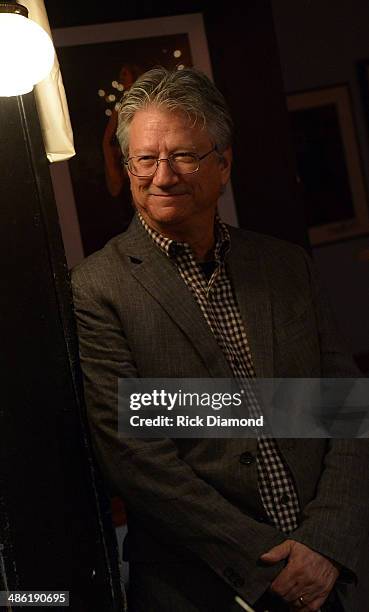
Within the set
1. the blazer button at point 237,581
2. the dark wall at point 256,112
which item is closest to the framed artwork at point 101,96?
the dark wall at point 256,112

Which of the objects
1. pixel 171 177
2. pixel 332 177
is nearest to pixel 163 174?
pixel 171 177

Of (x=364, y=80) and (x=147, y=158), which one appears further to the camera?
(x=364, y=80)

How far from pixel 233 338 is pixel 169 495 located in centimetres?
38

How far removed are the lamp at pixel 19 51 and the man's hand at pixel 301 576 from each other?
104cm

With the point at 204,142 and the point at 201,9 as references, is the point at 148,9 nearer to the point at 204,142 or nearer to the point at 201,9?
the point at 201,9

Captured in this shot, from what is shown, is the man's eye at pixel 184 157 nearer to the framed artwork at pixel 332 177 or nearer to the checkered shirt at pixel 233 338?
the checkered shirt at pixel 233 338

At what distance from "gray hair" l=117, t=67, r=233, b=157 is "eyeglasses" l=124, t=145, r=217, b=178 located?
2.5 inches

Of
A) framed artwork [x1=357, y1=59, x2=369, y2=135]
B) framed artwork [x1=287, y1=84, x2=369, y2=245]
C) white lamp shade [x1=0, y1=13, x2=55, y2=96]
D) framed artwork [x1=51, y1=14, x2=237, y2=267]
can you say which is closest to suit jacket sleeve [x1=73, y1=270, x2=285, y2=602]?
white lamp shade [x1=0, y1=13, x2=55, y2=96]

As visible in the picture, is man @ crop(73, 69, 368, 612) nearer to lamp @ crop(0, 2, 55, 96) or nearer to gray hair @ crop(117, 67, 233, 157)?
gray hair @ crop(117, 67, 233, 157)

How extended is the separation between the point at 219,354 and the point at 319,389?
0.93ft

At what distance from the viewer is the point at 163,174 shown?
1.51m

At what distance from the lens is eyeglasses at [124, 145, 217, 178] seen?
1519 millimetres

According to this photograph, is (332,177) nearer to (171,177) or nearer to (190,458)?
(171,177)

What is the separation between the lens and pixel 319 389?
1.65 meters
